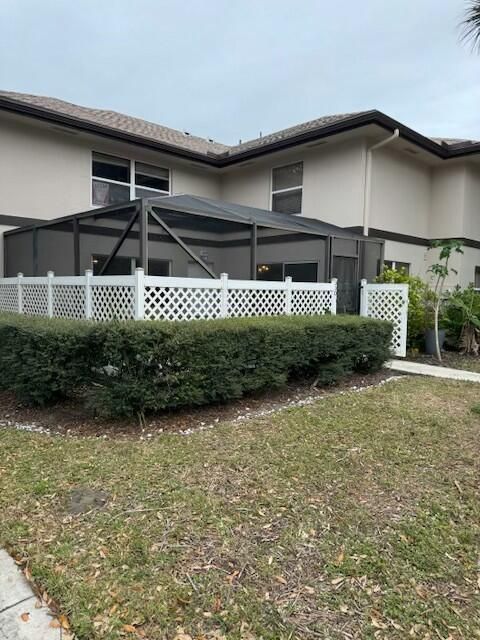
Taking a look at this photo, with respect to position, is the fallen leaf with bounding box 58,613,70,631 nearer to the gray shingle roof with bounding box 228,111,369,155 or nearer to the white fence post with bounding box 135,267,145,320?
the white fence post with bounding box 135,267,145,320

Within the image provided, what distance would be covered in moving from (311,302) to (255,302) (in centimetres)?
146

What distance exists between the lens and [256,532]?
287 centimetres

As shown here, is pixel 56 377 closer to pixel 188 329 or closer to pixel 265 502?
pixel 188 329

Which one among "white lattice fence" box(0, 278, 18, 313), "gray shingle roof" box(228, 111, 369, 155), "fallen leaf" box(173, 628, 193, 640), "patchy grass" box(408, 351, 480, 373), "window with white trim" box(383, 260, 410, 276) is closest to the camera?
"fallen leaf" box(173, 628, 193, 640)

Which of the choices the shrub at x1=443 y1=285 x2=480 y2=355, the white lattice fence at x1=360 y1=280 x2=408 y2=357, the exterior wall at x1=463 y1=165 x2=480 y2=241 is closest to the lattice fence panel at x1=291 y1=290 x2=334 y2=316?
the white lattice fence at x1=360 y1=280 x2=408 y2=357

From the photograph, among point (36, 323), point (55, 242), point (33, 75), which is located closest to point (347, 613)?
point (36, 323)

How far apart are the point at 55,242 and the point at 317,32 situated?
10342 millimetres

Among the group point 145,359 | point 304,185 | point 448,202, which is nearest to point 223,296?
point 145,359

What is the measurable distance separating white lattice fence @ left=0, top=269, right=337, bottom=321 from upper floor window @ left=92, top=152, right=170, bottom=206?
3699 millimetres

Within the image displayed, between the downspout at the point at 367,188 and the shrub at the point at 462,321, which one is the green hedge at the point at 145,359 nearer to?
the shrub at the point at 462,321

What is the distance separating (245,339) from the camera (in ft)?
18.5

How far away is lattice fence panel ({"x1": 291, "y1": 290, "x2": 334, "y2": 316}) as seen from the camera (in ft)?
27.0

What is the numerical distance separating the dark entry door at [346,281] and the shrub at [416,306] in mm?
673

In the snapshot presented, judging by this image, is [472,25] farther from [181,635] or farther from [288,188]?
[181,635]
